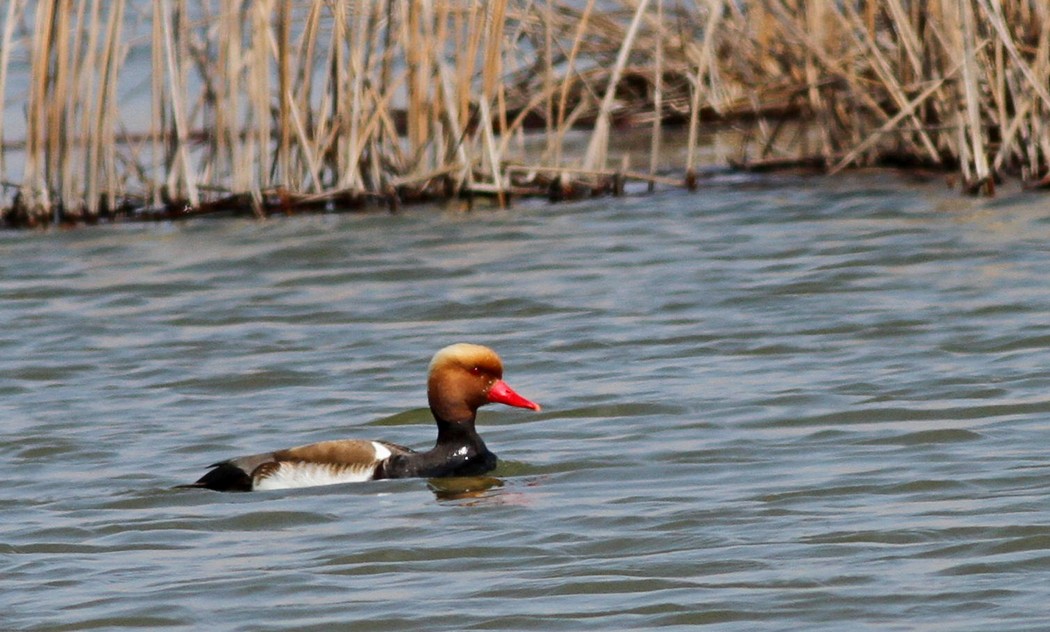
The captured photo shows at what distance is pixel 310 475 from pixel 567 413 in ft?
5.16

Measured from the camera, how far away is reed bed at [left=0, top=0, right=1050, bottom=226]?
Result: 38.9 ft

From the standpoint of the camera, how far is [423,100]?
1220 cm

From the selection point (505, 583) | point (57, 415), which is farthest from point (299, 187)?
point (505, 583)

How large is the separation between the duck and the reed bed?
4307 mm

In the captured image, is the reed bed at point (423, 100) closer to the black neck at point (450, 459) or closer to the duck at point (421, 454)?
the duck at point (421, 454)

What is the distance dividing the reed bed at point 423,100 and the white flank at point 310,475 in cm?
475

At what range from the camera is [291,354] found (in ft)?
33.3

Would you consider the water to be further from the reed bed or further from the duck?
the reed bed

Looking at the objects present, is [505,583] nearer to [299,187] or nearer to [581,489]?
[581,489]

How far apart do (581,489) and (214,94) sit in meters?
5.86

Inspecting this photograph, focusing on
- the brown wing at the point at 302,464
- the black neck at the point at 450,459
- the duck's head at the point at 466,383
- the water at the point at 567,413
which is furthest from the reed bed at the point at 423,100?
the brown wing at the point at 302,464

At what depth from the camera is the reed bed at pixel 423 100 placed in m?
11.9

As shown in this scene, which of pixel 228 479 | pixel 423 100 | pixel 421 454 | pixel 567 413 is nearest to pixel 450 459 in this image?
pixel 421 454

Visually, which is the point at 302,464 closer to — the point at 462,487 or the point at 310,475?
the point at 310,475
